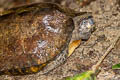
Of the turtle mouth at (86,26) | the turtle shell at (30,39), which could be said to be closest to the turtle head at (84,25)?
the turtle mouth at (86,26)

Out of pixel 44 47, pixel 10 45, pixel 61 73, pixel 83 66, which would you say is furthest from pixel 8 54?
pixel 83 66

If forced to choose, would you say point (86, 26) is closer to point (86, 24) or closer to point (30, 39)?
point (86, 24)

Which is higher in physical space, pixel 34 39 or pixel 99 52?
pixel 34 39

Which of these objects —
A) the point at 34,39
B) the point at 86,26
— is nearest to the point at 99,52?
the point at 86,26

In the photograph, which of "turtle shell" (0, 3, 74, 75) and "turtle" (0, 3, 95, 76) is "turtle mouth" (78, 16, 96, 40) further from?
"turtle shell" (0, 3, 74, 75)

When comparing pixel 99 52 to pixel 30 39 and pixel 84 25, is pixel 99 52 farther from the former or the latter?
pixel 30 39

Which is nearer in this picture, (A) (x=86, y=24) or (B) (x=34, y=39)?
(B) (x=34, y=39)

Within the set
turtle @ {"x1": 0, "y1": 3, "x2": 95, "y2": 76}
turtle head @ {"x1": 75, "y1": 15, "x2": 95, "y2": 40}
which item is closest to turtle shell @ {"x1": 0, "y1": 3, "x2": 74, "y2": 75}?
turtle @ {"x1": 0, "y1": 3, "x2": 95, "y2": 76}
